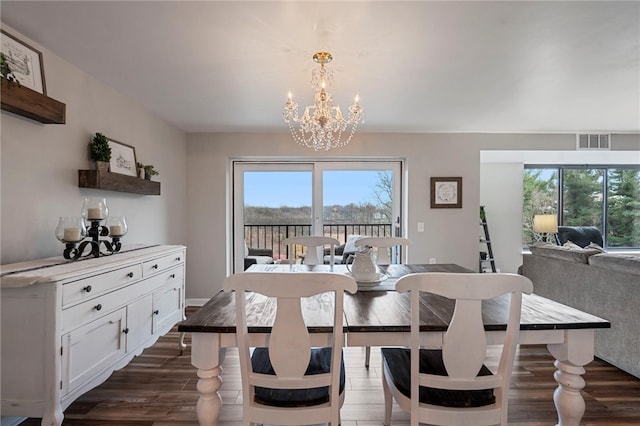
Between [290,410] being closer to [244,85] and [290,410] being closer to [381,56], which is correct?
[381,56]

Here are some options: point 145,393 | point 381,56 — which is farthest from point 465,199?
point 145,393

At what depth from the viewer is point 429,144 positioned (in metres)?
4.30

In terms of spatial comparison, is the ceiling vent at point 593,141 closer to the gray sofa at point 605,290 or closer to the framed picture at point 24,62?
the gray sofa at point 605,290

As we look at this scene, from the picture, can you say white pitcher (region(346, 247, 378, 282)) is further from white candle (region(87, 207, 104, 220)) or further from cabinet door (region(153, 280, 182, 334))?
white candle (region(87, 207, 104, 220))

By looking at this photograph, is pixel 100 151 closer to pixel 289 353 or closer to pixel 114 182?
pixel 114 182

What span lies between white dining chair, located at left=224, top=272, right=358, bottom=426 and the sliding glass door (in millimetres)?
3279

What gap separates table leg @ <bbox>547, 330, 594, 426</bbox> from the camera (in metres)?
1.35

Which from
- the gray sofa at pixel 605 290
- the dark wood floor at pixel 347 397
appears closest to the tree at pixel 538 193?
the gray sofa at pixel 605 290

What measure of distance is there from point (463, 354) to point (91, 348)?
2.00m

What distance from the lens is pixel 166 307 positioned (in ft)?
8.88

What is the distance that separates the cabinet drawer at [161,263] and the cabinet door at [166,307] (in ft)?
0.59

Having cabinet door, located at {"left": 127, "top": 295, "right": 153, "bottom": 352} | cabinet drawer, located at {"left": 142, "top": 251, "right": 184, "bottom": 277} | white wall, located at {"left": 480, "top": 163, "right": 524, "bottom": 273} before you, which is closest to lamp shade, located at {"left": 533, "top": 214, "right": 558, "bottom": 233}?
white wall, located at {"left": 480, "top": 163, "right": 524, "bottom": 273}

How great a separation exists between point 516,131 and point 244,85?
3.61 metres

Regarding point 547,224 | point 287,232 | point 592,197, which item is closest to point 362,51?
point 287,232
